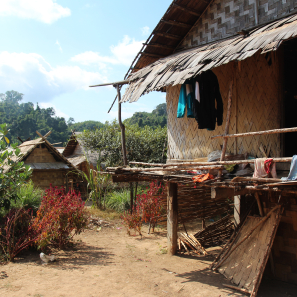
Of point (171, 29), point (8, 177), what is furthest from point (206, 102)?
point (8, 177)

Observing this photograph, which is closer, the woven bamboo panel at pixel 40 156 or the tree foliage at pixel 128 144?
the woven bamboo panel at pixel 40 156

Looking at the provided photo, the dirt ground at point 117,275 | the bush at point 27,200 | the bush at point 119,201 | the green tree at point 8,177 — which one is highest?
the green tree at point 8,177

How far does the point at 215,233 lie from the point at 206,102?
4.22 meters

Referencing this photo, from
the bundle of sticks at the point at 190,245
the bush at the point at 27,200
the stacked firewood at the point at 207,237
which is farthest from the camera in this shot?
the bush at the point at 27,200

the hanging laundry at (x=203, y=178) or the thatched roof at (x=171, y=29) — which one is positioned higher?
the thatched roof at (x=171, y=29)

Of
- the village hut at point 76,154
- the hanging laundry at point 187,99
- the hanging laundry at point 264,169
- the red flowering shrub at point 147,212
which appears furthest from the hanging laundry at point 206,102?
the village hut at point 76,154

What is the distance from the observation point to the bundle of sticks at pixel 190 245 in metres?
7.06

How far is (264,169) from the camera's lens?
13.3 feet

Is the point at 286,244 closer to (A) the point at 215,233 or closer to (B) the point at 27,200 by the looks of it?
(A) the point at 215,233

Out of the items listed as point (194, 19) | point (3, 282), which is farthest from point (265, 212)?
point (3, 282)

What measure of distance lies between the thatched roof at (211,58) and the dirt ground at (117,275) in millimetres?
3554

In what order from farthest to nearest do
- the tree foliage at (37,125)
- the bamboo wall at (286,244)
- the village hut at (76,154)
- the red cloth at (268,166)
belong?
1. the tree foliage at (37,125)
2. the village hut at (76,154)
3. the bamboo wall at (286,244)
4. the red cloth at (268,166)

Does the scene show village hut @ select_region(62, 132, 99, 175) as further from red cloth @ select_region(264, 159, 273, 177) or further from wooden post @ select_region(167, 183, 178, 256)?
red cloth @ select_region(264, 159, 273, 177)

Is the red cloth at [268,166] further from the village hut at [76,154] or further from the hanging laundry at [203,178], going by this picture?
the village hut at [76,154]
